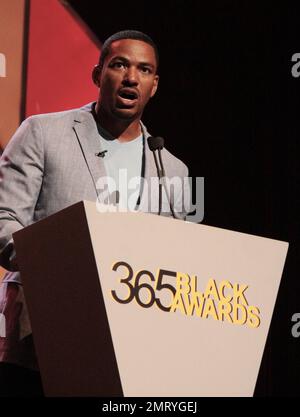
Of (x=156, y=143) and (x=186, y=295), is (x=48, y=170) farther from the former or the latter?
(x=186, y=295)

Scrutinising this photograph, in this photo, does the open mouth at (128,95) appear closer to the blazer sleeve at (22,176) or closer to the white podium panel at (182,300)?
the blazer sleeve at (22,176)

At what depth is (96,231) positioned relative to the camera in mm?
1831

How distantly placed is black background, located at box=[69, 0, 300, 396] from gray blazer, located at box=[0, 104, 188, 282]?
126 cm

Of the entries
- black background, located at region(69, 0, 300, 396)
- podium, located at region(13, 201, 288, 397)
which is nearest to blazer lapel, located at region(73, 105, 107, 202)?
podium, located at region(13, 201, 288, 397)

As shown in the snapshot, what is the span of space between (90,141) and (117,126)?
0.20m

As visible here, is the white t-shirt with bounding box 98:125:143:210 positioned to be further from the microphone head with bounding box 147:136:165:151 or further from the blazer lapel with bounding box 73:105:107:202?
the microphone head with bounding box 147:136:165:151

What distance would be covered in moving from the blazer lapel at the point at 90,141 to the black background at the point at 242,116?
115cm

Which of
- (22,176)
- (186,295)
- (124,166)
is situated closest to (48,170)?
(22,176)

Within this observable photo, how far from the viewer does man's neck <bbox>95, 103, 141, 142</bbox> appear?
9.18 feet

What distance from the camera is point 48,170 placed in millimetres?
2555

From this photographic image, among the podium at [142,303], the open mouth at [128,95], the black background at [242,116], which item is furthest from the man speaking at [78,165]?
the black background at [242,116]

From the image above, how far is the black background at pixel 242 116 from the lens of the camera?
386cm

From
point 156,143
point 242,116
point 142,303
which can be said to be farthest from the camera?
point 242,116

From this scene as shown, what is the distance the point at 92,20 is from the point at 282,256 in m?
1.88
